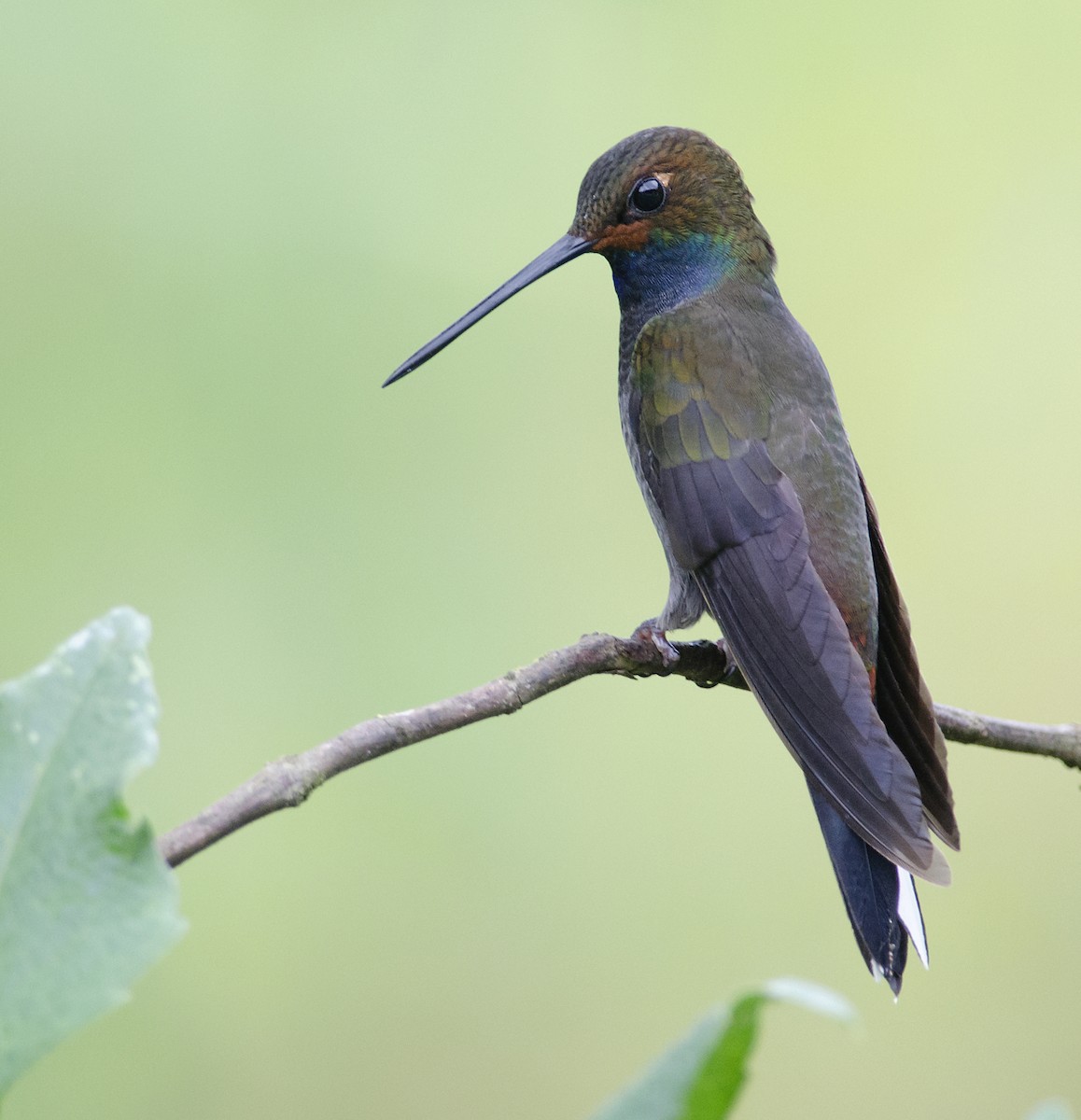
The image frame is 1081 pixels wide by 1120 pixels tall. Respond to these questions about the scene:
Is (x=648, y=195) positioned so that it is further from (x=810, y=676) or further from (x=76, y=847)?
(x=76, y=847)

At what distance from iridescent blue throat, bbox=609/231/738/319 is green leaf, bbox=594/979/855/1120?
2.82 meters

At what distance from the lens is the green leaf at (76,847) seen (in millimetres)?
592

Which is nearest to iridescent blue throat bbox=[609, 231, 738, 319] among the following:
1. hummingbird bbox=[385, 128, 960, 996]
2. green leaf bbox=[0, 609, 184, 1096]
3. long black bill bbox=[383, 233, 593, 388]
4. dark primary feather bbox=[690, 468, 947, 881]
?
hummingbird bbox=[385, 128, 960, 996]

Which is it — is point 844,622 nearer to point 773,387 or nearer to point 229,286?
point 773,387

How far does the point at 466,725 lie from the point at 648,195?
6.48 ft

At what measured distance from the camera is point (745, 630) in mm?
2748

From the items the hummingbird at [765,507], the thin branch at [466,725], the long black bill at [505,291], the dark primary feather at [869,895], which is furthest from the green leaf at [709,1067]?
the long black bill at [505,291]

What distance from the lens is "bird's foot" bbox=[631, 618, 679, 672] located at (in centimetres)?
256

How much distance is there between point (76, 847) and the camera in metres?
0.64

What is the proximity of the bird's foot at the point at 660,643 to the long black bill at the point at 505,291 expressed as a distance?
66 centimetres

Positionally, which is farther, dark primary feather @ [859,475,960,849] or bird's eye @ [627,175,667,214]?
bird's eye @ [627,175,667,214]

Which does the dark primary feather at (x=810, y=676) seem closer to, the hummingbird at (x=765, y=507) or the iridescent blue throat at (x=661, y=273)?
the hummingbird at (x=765, y=507)

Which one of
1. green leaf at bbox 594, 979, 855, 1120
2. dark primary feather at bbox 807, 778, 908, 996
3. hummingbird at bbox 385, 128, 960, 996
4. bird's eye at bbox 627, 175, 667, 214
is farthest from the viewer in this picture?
bird's eye at bbox 627, 175, 667, 214

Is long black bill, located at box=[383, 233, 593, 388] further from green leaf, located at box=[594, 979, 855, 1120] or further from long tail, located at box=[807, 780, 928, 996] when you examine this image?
green leaf, located at box=[594, 979, 855, 1120]
